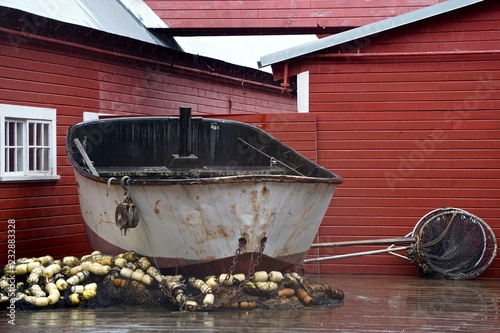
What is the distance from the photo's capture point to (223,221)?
9.33 metres

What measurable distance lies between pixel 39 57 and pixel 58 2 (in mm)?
1309

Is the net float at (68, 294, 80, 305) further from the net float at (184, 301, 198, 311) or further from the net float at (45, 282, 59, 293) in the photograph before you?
the net float at (184, 301, 198, 311)

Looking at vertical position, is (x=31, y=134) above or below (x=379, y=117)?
below

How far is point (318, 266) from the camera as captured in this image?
1315cm

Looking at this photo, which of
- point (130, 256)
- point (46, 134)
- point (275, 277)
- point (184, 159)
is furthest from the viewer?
point (46, 134)

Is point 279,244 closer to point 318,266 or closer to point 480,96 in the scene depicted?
point 318,266

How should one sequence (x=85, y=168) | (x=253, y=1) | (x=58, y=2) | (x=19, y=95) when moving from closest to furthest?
(x=85, y=168) < (x=19, y=95) < (x=58, y=2) < (x=253, y=1)

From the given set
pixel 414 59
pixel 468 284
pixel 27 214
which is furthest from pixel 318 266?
pixel 27 214

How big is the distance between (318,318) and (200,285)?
48.8 inches

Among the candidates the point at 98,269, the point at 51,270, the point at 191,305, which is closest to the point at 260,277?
the point at 191,305

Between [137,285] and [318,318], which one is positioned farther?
[137,285]

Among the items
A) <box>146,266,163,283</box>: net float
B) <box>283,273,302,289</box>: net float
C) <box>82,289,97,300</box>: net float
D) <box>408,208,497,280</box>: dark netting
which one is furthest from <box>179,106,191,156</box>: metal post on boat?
<box>408,208,497,280</box>: dark netting

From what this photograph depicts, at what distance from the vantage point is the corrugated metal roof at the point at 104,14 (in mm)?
12945

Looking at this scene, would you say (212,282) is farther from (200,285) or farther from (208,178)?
(208,178)
